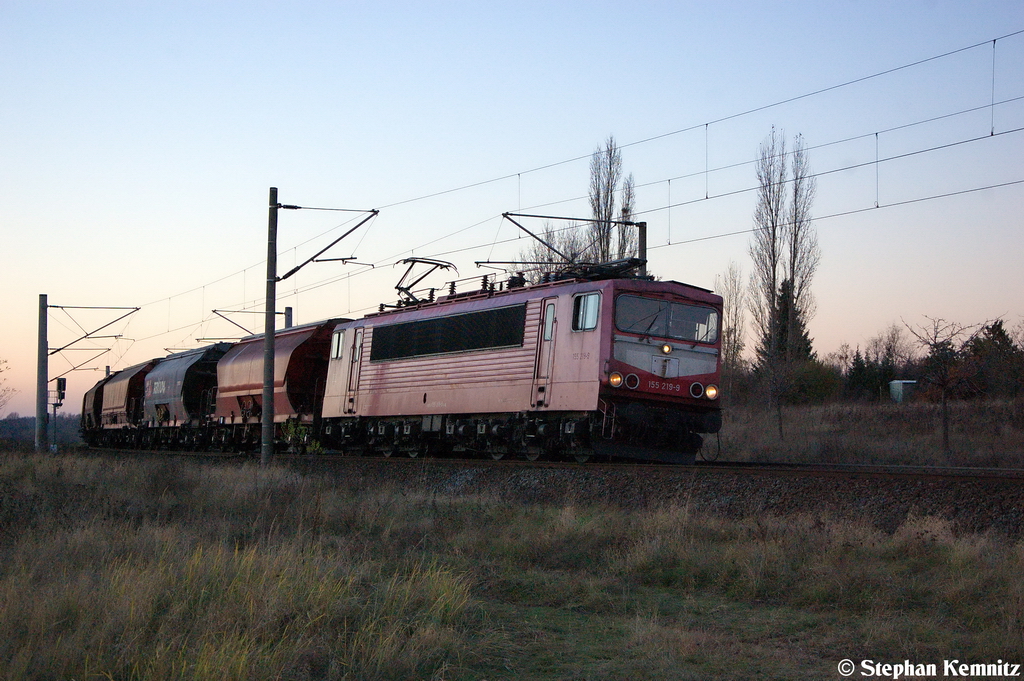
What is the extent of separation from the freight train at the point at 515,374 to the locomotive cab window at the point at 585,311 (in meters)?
0.02

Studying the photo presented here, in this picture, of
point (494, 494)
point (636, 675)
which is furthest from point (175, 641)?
point (494, 494)

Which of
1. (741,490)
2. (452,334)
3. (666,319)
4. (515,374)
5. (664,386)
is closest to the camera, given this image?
(741,490)

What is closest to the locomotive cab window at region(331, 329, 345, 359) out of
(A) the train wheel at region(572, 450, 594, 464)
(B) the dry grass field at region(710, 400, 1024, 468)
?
(A) the train wheel at region(572, 450, 594, 464)

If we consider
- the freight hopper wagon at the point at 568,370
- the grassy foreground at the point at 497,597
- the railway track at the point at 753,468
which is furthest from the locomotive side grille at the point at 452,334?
the grassy foreground at the point at 497,597

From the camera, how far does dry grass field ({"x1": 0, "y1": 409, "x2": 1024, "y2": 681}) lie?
20.0ft

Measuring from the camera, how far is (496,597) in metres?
8.56

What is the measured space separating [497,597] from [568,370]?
897 centimetres

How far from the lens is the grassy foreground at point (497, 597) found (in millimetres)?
6090

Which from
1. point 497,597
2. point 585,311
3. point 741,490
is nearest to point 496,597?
point 497,597

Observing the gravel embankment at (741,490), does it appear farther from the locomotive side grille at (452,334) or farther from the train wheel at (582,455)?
the locomotive side grille at (452,334)

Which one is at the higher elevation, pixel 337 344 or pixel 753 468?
pixel 337 344

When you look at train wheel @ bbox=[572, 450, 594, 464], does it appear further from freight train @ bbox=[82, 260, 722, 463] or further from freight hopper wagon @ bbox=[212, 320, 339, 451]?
freight hopper wagon @ bbox=[212, 320, 339, 451]

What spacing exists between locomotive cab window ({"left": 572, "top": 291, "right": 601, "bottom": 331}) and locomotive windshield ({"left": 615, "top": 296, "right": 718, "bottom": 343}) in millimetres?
390

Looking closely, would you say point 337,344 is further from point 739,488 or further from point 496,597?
point 496,597
